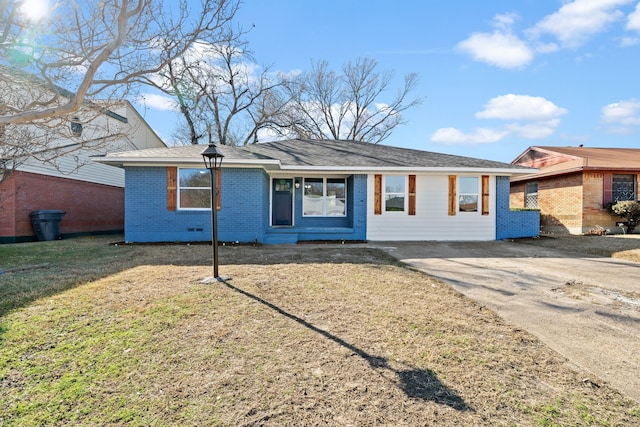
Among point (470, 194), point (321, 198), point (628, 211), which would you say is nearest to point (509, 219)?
point (470, 194)

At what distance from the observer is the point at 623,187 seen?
13.5m

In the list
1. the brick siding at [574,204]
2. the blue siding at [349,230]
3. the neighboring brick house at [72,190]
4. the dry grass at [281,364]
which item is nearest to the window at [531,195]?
the brick siding at [574,204]

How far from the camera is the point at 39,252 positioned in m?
8.27

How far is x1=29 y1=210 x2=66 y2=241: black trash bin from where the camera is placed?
11.2m

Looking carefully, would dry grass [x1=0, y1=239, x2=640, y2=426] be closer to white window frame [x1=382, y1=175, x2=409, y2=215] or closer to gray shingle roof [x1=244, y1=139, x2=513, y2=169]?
white window frame [x1=382, y1=175, x2=409, y2=215]

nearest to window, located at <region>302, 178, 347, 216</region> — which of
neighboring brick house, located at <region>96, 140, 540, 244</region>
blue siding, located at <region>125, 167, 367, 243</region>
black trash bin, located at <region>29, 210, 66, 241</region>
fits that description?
neighboring brick house, located at <region>96, 140, 540, 244</region>

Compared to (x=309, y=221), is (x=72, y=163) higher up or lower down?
higher up

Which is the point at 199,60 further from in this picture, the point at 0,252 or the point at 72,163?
the point at 72,163

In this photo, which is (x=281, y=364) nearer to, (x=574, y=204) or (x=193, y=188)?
(x=193, y=188)

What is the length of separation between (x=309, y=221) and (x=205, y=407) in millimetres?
10040

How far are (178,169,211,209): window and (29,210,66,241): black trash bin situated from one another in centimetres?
559

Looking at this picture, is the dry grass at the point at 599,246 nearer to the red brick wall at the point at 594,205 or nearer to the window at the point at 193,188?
the red brick wall at the point at 594,205

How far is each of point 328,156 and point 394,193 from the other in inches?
116

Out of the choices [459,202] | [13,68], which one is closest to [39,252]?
[13,68]
